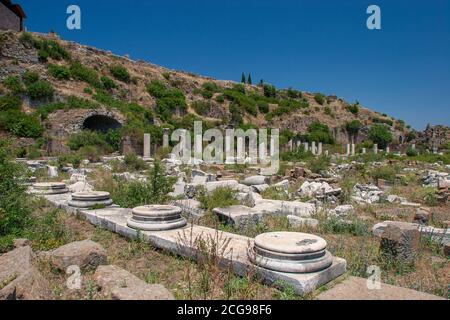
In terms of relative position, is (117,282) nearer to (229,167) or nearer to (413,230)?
(413,230)

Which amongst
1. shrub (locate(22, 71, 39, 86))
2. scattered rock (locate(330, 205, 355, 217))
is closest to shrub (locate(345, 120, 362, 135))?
shrub (locate(22, 71, 39, 86))

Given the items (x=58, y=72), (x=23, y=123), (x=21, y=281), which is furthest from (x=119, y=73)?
(x=21, y=281)

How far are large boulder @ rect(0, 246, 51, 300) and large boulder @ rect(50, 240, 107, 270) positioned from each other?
1.20 feet

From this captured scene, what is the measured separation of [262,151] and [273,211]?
20495 millimetres

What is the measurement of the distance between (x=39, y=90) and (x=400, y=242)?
28366 mm

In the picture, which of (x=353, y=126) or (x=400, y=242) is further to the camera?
(x=353, y=126)

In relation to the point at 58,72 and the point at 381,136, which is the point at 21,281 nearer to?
the point at 58,72

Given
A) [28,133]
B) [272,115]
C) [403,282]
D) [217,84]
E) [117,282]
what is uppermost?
[217,84]

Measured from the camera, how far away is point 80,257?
14.0 ft

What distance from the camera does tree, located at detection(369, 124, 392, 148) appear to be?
152 ft

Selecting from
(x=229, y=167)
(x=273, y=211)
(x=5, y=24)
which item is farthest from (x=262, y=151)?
(x=5, y=24)

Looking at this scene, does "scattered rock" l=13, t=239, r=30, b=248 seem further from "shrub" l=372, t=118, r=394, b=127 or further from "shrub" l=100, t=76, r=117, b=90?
"shrub" l=372, t=118, r=394, b=127

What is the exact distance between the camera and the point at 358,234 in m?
6.33
